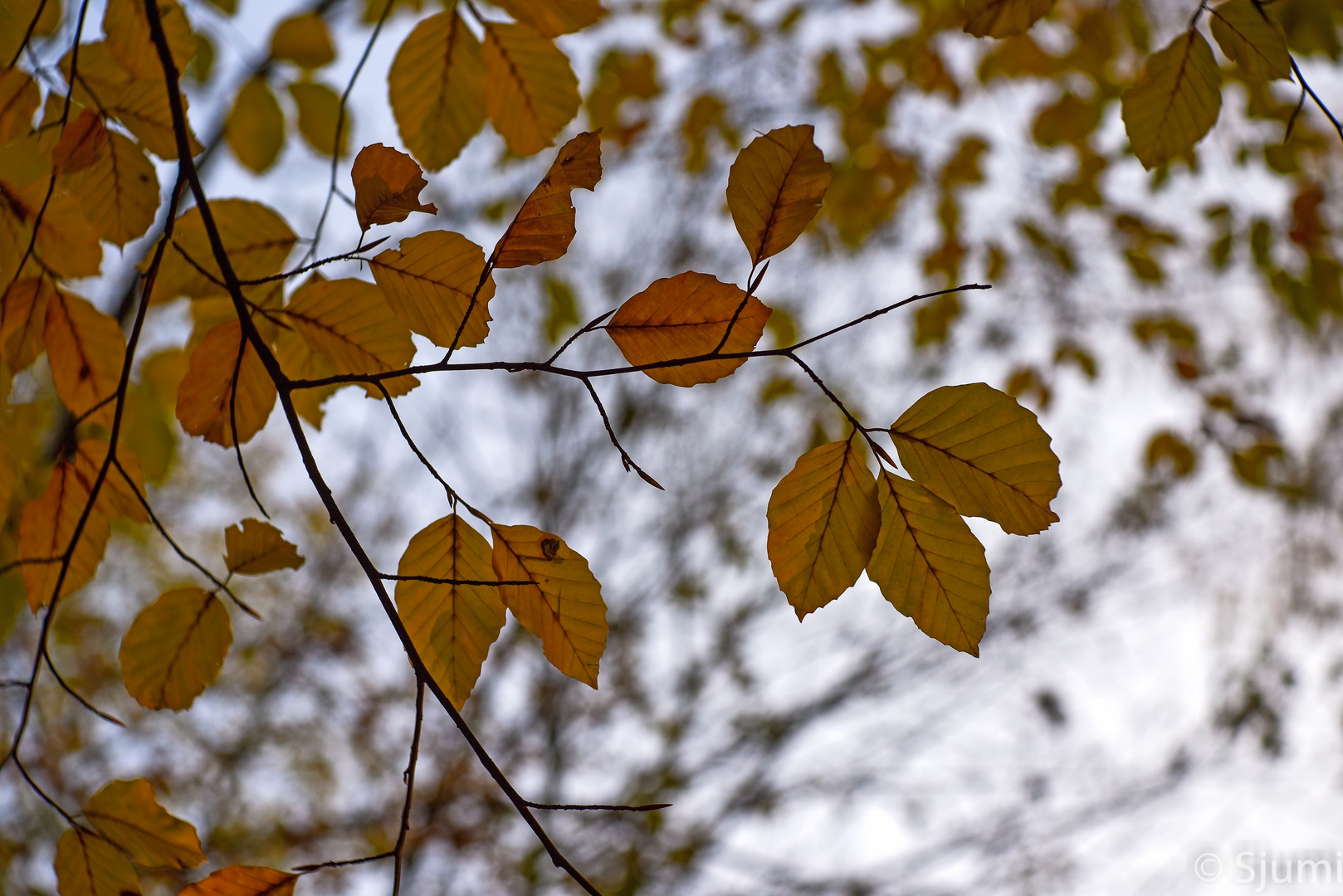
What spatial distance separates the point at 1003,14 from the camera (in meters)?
0.58

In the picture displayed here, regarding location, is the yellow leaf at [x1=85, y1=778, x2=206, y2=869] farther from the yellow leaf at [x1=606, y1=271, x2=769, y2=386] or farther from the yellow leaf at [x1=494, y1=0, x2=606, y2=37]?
the yellow leaf at [x1=494, y1=0, x2=606, y2=37]

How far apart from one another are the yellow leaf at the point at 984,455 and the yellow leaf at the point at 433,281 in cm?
28

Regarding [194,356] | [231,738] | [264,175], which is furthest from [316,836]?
[194,356]

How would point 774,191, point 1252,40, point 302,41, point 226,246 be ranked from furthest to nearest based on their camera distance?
point 302,41, point 226,246, point 1252,40, point 774,191

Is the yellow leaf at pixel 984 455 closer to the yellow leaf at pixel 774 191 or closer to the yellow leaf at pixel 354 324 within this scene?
the yellow leaf at pixel 774 191

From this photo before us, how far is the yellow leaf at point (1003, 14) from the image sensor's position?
1.90 feet

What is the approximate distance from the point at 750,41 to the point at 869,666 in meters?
3.16

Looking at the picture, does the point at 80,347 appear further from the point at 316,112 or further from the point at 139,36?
the point at 316,112

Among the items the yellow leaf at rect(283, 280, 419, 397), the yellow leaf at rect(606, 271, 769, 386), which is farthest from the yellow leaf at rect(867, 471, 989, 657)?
the yellow leaf at rect(283, 280, 419, 397)

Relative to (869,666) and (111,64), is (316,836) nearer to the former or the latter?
(869,666)

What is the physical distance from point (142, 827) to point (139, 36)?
2.08ft

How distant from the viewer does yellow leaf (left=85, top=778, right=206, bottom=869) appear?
547 mm

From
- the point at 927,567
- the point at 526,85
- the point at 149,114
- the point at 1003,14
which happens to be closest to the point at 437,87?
the point at 526,85

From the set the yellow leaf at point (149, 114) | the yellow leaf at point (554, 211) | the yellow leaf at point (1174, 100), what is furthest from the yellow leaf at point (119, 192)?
the yellow leaf at point (1174, 100)
